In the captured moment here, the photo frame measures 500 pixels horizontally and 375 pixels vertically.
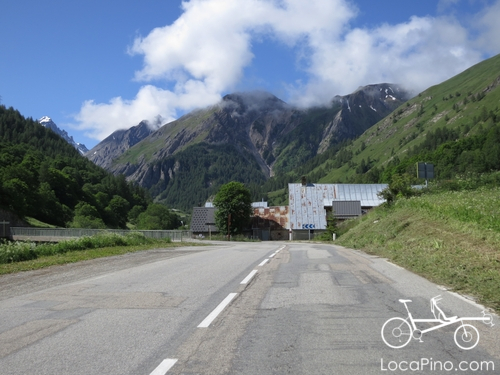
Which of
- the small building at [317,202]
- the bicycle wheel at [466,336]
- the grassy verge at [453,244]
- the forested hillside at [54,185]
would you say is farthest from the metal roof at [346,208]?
the bicycle wheel at [466,336]

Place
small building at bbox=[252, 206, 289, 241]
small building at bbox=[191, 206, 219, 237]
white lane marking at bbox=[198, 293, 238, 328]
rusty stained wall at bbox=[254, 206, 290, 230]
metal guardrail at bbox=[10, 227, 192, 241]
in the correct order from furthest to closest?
small building at bbox=[191, 206, 219, 237] < rusty stained wall at bbox=[254, 206, 290, 230] < small building at bbox=[252, 206, 289, 241] < metal guardrail at bbox=[10, 227, 192, 241] < white lane marking at bbox=[198, 293, 238, 328]

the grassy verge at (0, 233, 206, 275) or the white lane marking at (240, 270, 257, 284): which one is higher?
the grassy verge at (0, 233, 206, 275)

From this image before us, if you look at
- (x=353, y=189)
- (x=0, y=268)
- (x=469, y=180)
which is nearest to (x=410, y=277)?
(x=0, y=268)

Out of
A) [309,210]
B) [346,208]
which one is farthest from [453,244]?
[309,210]

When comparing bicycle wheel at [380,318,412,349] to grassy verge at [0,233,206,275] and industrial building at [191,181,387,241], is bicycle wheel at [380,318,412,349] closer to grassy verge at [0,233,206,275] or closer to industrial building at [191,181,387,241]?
grassy verge at [0,233,206,275]

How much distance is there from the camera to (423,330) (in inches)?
236

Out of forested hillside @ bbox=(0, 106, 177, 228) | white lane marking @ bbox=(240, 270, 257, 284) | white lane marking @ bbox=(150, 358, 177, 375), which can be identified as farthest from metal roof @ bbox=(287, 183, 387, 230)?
white lane marking @ bbox=(150, 358, 177, 375)

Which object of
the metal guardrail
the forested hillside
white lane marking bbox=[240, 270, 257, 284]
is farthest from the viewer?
the forested hillside

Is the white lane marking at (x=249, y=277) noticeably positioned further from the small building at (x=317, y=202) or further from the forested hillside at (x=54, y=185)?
the forested hillside at (x=54, y=185)

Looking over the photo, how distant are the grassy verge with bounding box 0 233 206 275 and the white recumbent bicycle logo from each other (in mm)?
12251

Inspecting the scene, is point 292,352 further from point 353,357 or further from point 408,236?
point 408,236

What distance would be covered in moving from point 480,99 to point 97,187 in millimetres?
173128

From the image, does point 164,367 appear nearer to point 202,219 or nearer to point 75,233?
point 75,233

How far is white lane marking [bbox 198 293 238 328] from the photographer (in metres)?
6.33
